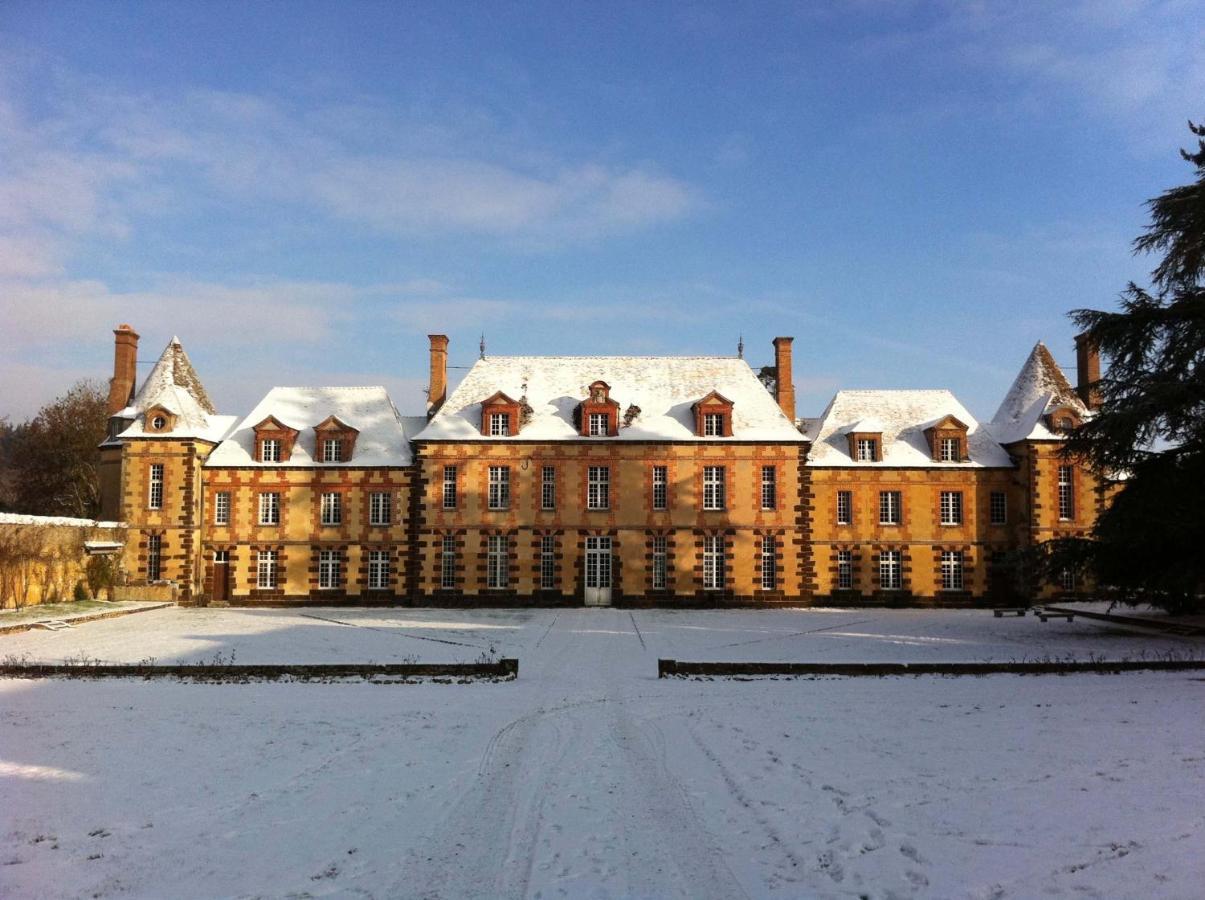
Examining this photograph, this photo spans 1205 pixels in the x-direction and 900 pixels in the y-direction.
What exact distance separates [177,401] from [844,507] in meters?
28.9

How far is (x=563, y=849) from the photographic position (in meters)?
7.18

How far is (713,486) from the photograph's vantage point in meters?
36.0

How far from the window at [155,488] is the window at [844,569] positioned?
1123 inches

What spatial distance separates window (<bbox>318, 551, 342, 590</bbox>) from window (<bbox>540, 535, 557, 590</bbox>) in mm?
8580

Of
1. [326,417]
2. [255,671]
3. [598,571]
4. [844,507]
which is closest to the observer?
[255,671]

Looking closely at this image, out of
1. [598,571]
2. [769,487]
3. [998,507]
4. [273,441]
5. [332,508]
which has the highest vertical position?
[273,441]

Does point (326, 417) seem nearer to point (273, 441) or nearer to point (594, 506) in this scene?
point (273, 441)

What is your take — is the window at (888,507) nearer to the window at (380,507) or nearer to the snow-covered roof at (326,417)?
the snow-covered roof at (326,417)

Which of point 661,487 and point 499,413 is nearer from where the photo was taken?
point 661,487

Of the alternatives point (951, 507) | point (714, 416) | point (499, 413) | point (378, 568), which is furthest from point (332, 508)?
point (951, 507)

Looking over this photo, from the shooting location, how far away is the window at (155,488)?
35.9 metres

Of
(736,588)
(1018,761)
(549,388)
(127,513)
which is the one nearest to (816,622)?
(736,588)

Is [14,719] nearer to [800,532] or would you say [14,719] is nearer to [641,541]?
[641,541]

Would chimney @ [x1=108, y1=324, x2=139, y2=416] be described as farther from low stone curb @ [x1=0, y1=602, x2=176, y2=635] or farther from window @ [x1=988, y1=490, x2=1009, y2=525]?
window @ [x1=988, y1=490, x2=1009, y2=525]
